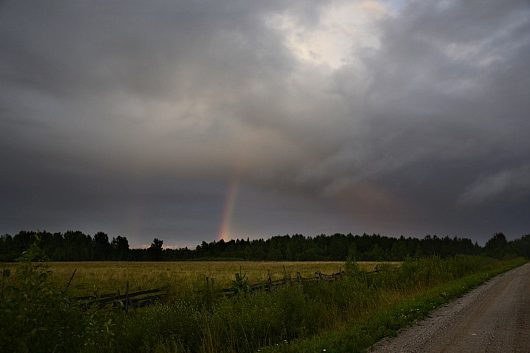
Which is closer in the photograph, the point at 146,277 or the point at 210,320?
the point at 210,320

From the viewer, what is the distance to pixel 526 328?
12102 millimetres

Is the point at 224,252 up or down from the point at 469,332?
up

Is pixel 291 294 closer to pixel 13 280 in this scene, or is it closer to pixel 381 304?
pixel 381 304

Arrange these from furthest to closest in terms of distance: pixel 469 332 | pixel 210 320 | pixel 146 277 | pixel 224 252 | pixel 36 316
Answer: pixel 224 252, pixel 146 277, pixel 210 320, pixel 469 332, pixel 36 316

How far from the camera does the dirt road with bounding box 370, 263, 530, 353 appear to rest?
968cm

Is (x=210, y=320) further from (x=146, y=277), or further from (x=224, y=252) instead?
(x=224, y=252)

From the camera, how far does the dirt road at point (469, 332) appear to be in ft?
31.8

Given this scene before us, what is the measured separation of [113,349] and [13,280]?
175 inches

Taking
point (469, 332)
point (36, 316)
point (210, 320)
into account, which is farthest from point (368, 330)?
point (36, 316)

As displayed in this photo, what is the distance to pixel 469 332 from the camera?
1150 cm

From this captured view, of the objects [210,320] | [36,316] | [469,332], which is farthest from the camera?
[210,320]

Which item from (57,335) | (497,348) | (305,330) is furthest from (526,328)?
(57,335)

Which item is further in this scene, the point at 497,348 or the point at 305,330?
the point at 305,330

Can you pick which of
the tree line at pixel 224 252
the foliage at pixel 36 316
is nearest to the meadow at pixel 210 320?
the foliage at pixel 36 316
